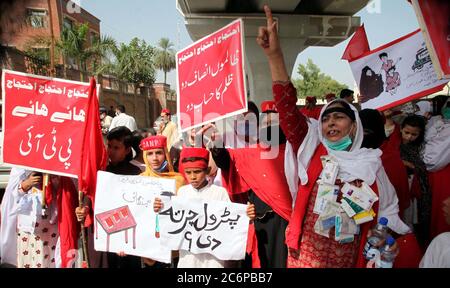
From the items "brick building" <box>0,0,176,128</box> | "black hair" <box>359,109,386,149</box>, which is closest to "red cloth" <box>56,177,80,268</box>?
"black hair" <box>359,109,386,149</box>

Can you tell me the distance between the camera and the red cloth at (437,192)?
3086 mm

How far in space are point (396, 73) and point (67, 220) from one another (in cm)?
317

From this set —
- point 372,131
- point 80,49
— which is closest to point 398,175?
point 372,131

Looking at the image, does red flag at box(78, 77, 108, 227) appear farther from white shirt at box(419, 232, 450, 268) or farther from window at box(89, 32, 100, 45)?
window at box(89, 32, 100, 45)

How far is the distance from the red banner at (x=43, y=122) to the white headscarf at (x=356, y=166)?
160 centimetres

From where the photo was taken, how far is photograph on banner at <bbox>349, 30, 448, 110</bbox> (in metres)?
3.39

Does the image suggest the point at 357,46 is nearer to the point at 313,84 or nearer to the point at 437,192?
the point at 437,192

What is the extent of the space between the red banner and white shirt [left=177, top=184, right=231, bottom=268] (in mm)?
897

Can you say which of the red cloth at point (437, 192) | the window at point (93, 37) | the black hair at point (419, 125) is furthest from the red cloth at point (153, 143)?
the window at point (93, 37)

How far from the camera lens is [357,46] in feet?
13.1

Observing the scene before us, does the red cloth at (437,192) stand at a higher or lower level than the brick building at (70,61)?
lower

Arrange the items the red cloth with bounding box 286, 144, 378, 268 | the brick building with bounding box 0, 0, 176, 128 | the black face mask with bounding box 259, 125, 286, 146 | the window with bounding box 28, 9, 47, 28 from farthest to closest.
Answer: the brick building with bounding box 0, 0, 176, 128 < the window with bounding box 28, 9, 47, 28 < the black face mask with bounding box 259, 125, 286, 146 < the red cloth with bounding box 286, 144, 378, 268

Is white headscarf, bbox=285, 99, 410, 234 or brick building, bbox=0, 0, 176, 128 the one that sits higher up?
brick building, bbox=0, 0, 176, 128

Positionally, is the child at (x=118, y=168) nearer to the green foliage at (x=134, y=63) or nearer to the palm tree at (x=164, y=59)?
the green foliage at (x=134, y=63)
